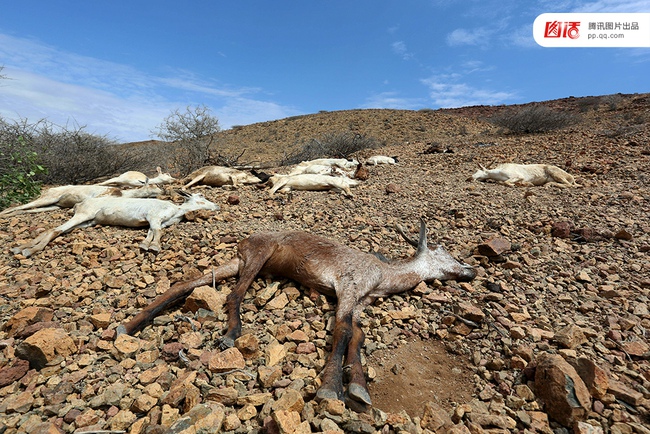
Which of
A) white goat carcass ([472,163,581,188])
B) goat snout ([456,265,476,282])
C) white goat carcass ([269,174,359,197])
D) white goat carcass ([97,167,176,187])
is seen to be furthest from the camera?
white goat carcass ([97,167,176,187])

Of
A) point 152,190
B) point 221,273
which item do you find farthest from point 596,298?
point 152,190

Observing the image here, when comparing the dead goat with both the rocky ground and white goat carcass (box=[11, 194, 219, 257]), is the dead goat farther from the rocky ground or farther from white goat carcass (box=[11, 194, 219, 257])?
white goat carcass (box=[11, 194, 219, 257])

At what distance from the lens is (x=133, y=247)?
381 centimetres

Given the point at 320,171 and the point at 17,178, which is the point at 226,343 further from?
the point at 320,171

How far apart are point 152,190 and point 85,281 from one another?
3.21 m

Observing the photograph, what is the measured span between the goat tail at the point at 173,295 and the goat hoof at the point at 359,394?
5.64 ft

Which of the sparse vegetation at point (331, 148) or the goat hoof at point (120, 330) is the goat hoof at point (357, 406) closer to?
the goat hoof at point (120, 330)

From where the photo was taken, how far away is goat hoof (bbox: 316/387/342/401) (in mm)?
1757

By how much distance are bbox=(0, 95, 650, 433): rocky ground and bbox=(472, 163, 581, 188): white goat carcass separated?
5.58 feet

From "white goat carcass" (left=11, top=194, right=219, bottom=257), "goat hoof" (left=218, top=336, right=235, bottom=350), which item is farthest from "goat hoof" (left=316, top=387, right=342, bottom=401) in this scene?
"white goat carcass" (left=11, top=194, right=219, bottom=257)

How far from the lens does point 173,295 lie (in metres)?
2.71

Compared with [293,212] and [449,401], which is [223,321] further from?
[293,212]

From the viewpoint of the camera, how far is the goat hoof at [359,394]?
5.81 feet

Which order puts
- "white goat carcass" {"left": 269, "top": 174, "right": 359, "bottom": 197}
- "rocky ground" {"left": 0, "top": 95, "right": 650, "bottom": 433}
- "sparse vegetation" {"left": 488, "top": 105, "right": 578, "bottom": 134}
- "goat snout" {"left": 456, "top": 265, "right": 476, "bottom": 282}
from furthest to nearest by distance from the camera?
1. "sparse vegetation" {"left": 488, "top": 105, "right": 578, "bottom": 134}
2. "white goat carcass" {"left": 269, "top": 174, "right": 359, "bottom": 197}
3. "goat snout" {"left": 456, "top": 265, "right": 476, "bottom": 282}
4. "rocky ground" {"left": 0, "top": 95, "right": 650, "bottom": 433}
